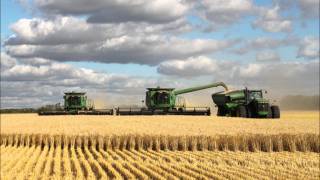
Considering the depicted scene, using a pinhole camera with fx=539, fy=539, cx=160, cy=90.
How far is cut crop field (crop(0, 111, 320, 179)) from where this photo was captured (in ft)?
43.4

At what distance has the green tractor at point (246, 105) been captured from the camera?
121ft

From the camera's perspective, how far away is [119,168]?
1448 centimetres

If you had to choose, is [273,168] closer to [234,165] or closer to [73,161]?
[234,165]

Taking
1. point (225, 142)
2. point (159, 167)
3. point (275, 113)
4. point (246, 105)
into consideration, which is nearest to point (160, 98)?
point (246, 105)

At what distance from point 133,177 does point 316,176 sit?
13.8 ft

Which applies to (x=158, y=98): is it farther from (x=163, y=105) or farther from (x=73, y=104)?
(x=73, y=104)

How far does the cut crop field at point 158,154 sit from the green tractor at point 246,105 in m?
14.4

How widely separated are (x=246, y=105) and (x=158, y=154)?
20224 millimetres

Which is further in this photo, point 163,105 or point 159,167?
point 163,105

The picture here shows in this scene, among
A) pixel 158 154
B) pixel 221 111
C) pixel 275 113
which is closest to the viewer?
pixel 158 154

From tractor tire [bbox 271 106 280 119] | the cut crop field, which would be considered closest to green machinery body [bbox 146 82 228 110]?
tractor tire [bbox 271 106 280 119]

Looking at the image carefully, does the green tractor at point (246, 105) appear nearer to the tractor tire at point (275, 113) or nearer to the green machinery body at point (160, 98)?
the tractor tire at point (275, 113)

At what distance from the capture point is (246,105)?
38219 millimetres

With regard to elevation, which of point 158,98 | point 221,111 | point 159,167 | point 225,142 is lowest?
point 159,167
